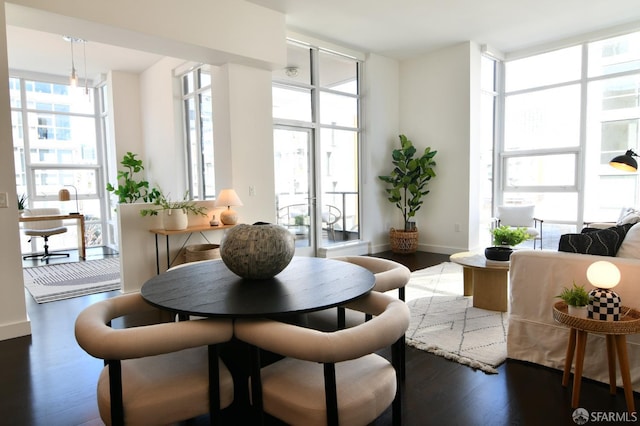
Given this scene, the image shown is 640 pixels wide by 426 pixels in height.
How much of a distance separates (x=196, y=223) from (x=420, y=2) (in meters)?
3.69

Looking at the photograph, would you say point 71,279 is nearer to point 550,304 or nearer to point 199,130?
point 199,130

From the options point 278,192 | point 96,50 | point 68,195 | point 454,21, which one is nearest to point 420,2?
point 454,21

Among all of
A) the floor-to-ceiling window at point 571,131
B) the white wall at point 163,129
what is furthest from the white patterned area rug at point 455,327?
the white wall at point 163,129

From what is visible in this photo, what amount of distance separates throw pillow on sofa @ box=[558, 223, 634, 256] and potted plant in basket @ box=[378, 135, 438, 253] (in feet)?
12.8

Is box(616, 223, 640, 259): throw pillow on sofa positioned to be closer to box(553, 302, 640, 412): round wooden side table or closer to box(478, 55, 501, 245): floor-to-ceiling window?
box(553, 302, 640, 412): round wooden side table

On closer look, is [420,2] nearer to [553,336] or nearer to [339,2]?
[339,2]

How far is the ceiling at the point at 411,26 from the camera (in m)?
4.76

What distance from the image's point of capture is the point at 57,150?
743 cm

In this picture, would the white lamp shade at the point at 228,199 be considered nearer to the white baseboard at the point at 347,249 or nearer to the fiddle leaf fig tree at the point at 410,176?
the white baseboard at the point at 347,249

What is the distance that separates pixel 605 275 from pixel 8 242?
4132mm

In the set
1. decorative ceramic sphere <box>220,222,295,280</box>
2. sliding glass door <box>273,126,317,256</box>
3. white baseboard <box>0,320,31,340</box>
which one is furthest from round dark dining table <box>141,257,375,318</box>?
sliding glass door <box>273,126,317,256</box>

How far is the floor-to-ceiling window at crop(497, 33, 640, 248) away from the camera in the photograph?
5.66m

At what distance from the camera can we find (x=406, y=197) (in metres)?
6.94

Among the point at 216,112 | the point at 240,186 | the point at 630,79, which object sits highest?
the point at 630,79
